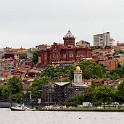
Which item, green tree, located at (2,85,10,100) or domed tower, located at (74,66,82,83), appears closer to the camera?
domed tower, located at (74,66,82,83)

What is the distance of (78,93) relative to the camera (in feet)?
440

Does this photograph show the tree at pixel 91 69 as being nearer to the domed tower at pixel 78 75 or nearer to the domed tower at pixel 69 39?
the domed tower at pixel 78 75

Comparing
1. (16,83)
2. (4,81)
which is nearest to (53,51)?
(4,81)

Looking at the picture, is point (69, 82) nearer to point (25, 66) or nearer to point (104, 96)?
point (104, 96)

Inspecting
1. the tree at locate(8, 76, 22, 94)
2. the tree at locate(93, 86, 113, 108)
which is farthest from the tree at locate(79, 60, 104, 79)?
the tree at locate(93, 86, 113, 108)

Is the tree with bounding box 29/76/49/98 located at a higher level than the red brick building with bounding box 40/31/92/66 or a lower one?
lower

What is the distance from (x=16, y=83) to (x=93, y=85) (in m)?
20.1

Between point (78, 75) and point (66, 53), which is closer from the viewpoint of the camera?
point (78, 75)

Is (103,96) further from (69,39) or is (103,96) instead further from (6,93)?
(69,39)

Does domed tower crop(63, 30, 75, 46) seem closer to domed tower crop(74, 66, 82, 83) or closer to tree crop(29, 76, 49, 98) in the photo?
tree crop(29, 76, 49, 98)

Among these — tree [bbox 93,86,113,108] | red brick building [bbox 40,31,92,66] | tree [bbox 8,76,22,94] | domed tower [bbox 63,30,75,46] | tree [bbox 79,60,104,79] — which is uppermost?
domed tower [bbox 63,30,75,46]

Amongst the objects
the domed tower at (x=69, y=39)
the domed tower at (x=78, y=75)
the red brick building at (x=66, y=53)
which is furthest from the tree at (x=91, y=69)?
the domed tower at (x=69, y=39)

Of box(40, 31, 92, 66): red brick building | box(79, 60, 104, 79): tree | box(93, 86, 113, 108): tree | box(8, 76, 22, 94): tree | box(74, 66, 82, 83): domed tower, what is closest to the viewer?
box(93, 86, 113, 108): tree

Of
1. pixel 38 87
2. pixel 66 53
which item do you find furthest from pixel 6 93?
pixel 66 53
